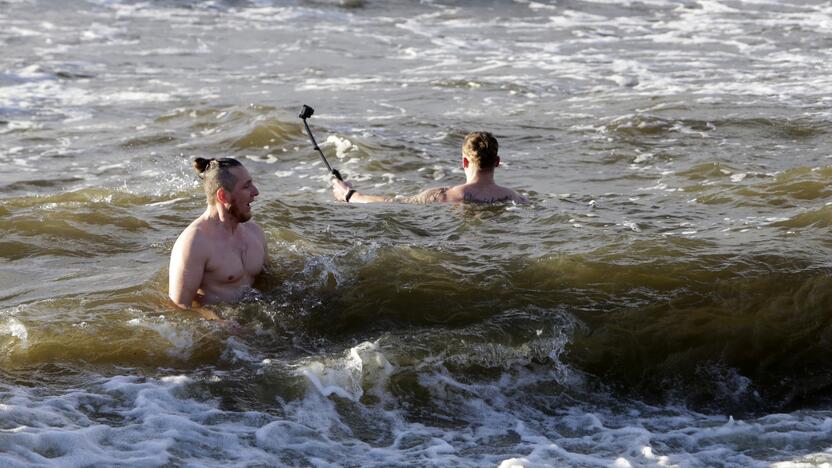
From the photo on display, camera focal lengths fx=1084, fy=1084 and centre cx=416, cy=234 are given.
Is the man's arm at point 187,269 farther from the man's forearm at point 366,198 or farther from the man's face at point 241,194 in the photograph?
the man's forearm at point 366,198

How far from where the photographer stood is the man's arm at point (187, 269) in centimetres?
630

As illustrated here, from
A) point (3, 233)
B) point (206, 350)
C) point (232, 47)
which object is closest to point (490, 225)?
point (206, 350)

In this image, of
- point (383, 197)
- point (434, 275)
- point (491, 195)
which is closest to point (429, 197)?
point (383, 197)

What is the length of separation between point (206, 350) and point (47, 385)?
0.87 meters

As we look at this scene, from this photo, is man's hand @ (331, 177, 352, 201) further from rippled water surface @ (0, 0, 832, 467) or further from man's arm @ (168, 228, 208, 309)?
man's arm @ (168, 228, 208, 309)

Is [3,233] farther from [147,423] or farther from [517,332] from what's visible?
[517,332]

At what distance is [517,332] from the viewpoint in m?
6.14

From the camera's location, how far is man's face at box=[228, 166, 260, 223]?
6.29 m

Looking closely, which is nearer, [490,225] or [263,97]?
[490,225]

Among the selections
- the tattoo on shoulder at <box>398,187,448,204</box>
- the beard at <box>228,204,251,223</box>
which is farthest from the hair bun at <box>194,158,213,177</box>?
the tattoo on shoulder at <box>398,187,448,204</box>

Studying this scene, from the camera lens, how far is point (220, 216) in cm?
643

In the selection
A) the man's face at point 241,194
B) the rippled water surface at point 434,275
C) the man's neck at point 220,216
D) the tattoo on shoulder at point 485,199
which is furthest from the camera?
the tattoo on shoulder at point 485,199

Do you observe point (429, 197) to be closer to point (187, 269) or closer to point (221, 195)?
point (221, 195)

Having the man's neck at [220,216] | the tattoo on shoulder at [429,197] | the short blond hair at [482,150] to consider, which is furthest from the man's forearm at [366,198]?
the man's neck at [220,216]
